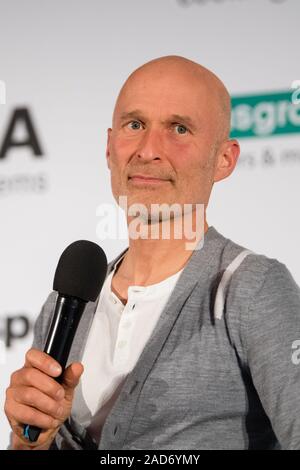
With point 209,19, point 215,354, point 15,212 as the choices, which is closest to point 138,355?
point 215,354

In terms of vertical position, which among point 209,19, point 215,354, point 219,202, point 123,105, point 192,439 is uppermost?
point 209,19

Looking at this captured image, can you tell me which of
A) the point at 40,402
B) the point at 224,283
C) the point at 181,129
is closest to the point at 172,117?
the point at 181,129

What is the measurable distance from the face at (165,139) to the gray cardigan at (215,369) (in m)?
0.18

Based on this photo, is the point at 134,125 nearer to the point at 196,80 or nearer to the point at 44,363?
the point at 196,80

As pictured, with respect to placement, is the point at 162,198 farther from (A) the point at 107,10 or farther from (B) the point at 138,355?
(A) the point at 107,10

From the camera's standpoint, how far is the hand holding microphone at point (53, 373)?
0.78 m

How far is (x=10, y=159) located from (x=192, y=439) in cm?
87

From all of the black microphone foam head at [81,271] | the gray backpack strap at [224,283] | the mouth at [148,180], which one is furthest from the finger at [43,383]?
the mouth at [148,180]

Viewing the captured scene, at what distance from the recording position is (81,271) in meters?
0.88

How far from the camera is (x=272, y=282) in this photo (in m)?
0.95

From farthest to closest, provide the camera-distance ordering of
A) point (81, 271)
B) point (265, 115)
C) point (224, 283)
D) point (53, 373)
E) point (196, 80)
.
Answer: point (265, 115) → point (196, 80) → point (224, 283) → point (81, 271) → point (53, 373)

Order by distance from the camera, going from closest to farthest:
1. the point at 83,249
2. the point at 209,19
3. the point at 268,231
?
the point at 83,249 → the point at 268,231 → the point at 209,19

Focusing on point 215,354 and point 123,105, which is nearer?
point 215,354

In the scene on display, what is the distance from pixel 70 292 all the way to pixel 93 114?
29.7 inches
